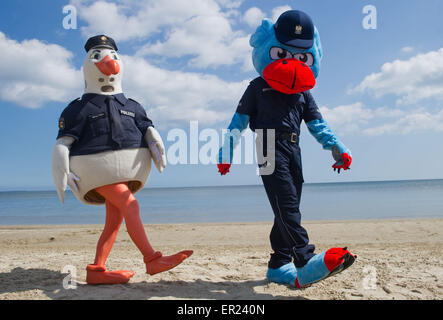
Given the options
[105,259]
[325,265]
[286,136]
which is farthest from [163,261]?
[286,136]

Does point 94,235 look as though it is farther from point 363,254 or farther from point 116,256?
point 363,254

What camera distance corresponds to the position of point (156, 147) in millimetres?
3184

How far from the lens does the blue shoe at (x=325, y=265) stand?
8.55ft

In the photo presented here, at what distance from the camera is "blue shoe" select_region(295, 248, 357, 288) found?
2605mm

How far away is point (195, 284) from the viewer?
3279 mm

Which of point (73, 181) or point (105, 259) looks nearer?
point (73, 181)

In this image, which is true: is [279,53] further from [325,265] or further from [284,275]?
[284,275]

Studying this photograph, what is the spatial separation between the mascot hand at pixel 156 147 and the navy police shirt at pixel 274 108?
79 centimetres

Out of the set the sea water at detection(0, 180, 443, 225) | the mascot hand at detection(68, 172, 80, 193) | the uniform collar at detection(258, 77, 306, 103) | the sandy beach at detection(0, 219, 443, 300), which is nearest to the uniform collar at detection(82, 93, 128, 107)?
the mascot hand at detection(68, 172, 80, 193)

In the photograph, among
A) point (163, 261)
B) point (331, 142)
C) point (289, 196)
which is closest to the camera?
point (163, 261)

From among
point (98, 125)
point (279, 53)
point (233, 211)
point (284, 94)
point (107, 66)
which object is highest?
point (279, 53)

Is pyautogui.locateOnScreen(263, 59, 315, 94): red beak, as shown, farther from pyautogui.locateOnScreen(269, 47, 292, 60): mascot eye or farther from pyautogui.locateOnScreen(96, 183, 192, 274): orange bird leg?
pyautogui.locateOnScreen(96, 183, 192, 274): orange bird leg

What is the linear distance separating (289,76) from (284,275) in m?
1.76

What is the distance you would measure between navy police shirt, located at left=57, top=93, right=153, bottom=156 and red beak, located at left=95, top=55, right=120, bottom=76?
8.4 inches
